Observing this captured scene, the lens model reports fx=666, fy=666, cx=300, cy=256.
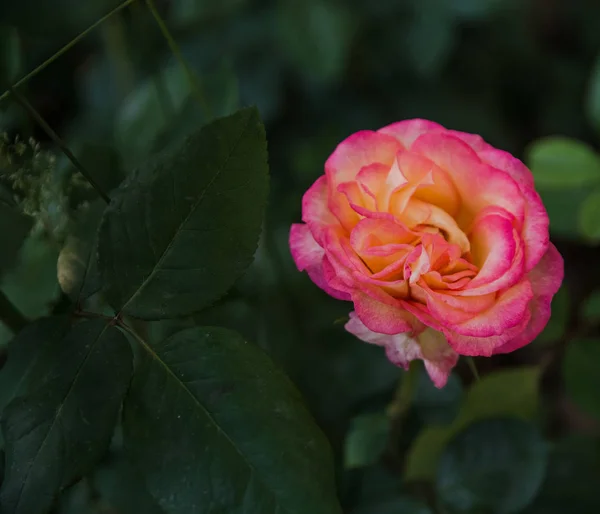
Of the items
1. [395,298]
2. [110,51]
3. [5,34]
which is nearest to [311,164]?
[110,51]

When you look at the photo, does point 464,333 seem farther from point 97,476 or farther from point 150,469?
point 97,476

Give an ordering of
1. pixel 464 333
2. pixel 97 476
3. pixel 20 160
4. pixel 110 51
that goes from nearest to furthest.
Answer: pixel 464 333 → pixel 20 160 → pixel 97 476 → pixel 110 51

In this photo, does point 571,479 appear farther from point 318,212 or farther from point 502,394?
point 318,212

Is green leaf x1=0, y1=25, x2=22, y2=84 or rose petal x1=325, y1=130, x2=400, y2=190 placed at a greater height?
green leaf x1=0, y1=25, x2=22, y2=84

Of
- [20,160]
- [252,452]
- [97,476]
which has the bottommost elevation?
[97,476]

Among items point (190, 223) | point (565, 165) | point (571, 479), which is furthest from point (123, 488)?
point (565, 165)

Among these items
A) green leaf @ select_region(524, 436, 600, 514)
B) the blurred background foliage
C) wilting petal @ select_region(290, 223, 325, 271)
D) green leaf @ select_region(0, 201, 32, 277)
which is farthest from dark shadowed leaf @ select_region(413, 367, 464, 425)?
green leaf @ select_region(0, 201, 32, 277)

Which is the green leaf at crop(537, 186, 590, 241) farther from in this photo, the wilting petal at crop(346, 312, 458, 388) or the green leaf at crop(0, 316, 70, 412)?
the green leaf at crop(0, 316, 70, 412)
